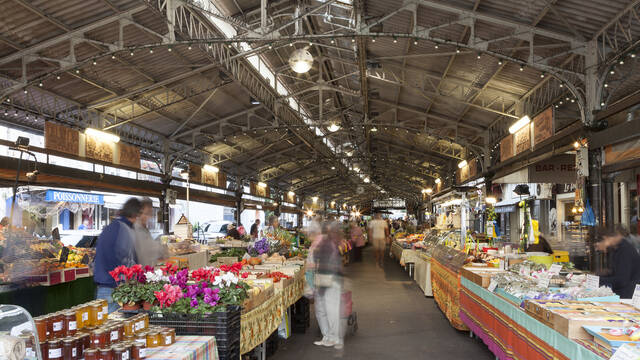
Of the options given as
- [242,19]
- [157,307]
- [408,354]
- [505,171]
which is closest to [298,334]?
[408,354]

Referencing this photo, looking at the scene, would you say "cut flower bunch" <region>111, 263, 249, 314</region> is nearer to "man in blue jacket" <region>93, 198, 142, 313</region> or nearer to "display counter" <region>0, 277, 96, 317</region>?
"man in blue jacket" <region>93, 198, 142, 313</region>

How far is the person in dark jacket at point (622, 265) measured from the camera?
469 cm

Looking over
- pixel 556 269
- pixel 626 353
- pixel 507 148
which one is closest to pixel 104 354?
pixel 626 353

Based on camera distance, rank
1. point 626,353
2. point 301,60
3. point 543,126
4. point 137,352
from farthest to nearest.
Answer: point 543,126 → point 301,60 → point 137,352 → point 626,353

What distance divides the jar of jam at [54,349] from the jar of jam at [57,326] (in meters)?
0.15

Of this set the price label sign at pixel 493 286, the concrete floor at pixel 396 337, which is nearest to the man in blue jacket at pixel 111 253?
the concrete floor at pixel 396 337

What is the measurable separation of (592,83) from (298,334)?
20.2 feet

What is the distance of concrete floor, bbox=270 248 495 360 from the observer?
569cm

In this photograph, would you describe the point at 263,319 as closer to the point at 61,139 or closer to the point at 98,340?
the point at 98,340

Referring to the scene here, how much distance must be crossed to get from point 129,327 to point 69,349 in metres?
0.46

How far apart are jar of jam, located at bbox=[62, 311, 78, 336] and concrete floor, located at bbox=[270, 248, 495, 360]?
3.10m

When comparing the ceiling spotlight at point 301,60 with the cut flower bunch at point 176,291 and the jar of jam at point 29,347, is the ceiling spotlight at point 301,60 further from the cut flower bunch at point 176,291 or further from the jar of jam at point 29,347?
the jar of jam at point 29,347

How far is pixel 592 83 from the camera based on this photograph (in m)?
7.69

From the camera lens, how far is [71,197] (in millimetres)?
13953
